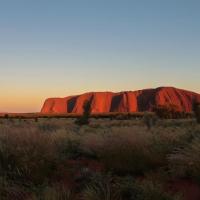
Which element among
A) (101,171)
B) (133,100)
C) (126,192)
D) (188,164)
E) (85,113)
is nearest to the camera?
(126,192)

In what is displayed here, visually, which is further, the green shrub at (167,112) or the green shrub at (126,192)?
the green shrub at (167,112)

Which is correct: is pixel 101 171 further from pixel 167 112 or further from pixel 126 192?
pixel 167 112

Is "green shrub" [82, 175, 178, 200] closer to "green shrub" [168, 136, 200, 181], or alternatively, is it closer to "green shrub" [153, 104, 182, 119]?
"green shrub" [168, 136, 200, 181]

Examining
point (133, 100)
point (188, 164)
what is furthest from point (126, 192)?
point (133, 100)

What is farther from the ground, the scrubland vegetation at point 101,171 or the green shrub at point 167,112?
the scrubland vegetation at point 101,171

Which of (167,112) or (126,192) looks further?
(167,112)

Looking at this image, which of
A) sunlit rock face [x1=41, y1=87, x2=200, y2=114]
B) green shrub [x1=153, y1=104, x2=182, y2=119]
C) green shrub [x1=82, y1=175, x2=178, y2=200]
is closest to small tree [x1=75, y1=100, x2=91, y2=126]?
green shrub [x1=82, y1=175, x2=178, y2=200]

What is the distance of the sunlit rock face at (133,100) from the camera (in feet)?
438

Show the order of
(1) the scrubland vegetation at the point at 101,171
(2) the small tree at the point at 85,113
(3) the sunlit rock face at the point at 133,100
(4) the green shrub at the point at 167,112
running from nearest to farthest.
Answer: (1) the scrubland vegetation at the point at 101,171
(2) the small tree at the point at 85,113
(4) the green shrub at the point at 167,112
(3) the sunlit rock face at the point at 133,100

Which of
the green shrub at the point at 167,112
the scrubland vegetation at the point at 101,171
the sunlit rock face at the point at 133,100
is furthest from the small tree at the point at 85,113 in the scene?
the sunlit rock face at the point at 133,100

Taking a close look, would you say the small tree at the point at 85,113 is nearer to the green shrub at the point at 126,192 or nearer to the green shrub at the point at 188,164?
the green shrub at the point at 188,164

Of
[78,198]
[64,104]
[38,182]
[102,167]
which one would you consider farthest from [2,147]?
A: [64,104]

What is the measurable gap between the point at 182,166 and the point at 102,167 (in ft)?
7.86

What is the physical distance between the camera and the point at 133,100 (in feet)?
465
